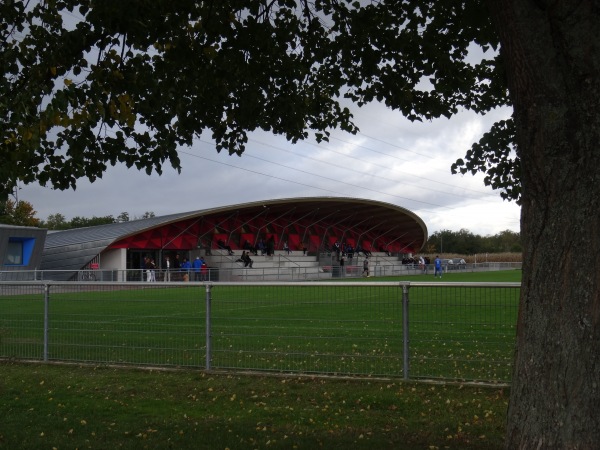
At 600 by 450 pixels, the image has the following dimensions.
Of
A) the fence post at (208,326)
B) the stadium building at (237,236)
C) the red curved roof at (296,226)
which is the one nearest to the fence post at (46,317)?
the fence post at (208,326)

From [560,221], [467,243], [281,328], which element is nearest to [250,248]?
[281,328]

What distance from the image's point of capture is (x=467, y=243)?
134m

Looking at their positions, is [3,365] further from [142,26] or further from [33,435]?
[142,26]

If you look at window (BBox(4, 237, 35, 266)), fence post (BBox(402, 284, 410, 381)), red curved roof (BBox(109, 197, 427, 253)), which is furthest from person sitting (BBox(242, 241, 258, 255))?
fence post (BBox(402, 284, 410, 381))

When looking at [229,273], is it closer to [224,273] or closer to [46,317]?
[224,273]

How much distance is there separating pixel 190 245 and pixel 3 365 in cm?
5045

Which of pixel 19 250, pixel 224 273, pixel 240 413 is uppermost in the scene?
pixel 19 250

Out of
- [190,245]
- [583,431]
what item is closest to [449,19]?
[583,431]

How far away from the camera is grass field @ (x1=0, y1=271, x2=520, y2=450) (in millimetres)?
6441

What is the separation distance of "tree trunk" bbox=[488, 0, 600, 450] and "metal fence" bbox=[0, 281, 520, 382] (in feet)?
13.6

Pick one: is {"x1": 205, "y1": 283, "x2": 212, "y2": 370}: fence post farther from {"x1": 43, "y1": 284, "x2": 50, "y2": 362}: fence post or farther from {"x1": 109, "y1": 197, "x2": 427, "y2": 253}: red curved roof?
{"x1": 109, "y1": 197, "x2": 427, "y2": 253}: red curved roof

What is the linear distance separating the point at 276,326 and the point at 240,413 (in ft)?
10.0

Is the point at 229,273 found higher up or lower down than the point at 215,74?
lower down

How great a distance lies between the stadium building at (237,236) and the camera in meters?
52.5
